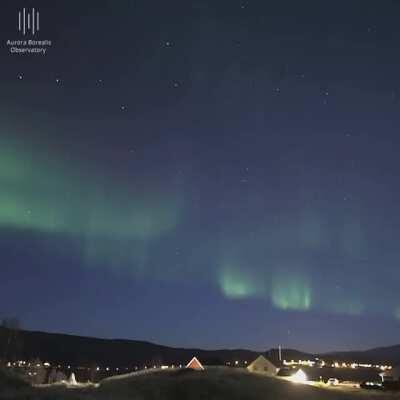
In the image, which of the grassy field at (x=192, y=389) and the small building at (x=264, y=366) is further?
the small building at (x=264, y=366)

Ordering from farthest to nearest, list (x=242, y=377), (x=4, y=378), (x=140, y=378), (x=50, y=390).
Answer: (x=242, y=377), (x=140, y=378), (x=4, y=378), (x=50, y=390)

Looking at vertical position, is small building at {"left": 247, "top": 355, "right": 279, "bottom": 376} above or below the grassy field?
below

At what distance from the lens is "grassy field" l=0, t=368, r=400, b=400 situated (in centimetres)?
3697

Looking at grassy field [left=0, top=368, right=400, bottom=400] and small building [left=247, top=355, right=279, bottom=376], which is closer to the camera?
grassy field [left=0, top=368, right=400, bottom=400]

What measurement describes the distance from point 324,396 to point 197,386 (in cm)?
1075

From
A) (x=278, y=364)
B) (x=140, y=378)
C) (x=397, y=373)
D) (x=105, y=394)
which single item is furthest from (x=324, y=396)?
(x=278, y=364)

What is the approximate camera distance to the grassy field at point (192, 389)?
1455 inches

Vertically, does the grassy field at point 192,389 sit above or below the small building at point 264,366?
above

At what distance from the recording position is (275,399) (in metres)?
41.7

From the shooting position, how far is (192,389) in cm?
4156

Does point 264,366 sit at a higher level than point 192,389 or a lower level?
lower

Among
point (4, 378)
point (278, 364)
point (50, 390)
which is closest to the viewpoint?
point (50, 390)

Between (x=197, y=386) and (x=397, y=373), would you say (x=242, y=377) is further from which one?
(x=397, y=373)

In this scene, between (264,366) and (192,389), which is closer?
(192,389)
